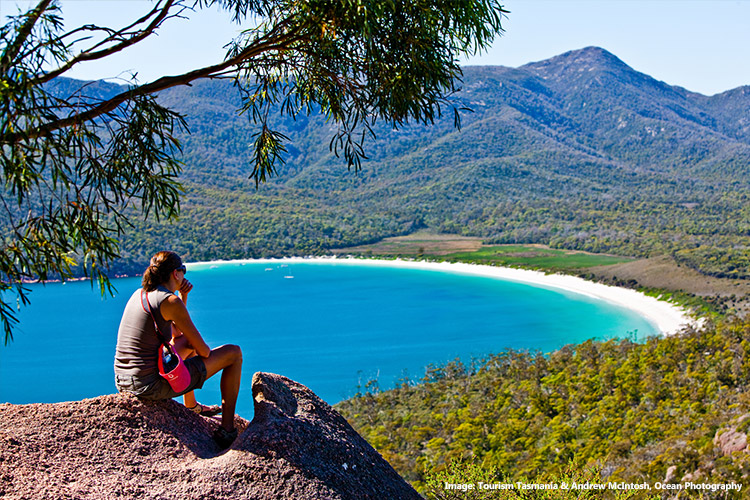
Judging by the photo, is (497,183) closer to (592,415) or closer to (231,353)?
(592,415)

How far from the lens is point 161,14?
11.1ft

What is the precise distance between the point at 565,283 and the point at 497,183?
48914 millimetres

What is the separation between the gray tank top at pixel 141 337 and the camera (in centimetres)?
300

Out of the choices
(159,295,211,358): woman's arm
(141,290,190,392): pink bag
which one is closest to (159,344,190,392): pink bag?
(141,290,190,392): pink bag

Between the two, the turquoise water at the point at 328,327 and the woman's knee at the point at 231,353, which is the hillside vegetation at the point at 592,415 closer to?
the woman's knee at the point at 231,353

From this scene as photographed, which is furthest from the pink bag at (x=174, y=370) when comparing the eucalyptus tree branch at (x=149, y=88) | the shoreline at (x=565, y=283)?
the shoreline at (x=565, y=283)

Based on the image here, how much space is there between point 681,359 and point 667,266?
3810 centimetres

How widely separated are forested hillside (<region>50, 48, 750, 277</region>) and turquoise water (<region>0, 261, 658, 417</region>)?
1086 centimetres

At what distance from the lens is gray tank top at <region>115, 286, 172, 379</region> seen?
3000 millimetres

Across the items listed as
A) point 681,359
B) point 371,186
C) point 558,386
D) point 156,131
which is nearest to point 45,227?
point 156,131

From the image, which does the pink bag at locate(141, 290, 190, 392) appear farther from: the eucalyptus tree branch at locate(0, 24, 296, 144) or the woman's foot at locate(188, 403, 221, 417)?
the eucalyptus tree branch at locate(0, 24, 296, 144)

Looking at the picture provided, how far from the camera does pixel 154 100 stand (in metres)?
3.62

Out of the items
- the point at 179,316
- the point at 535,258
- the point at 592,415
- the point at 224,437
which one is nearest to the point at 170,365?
the point at 179,316

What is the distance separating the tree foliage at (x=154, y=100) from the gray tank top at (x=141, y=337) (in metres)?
0.21
